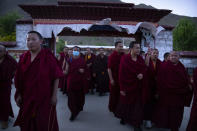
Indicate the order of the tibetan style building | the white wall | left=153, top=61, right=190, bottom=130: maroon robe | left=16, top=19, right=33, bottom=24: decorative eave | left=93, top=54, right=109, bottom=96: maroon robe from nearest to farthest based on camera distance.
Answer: left=153, top=61, right=190, bottom=130: maroon robe
left=93, top=54, right=109, bottom=96: maroon robe
the tibetan style building
left=16, top=19, right=33, bottom=24: decorative eave
the white wall

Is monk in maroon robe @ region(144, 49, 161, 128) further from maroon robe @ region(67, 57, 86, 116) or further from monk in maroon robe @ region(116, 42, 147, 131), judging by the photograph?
maroon robe @ region(67, 57, 86, 116)

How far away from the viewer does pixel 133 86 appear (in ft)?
11.2

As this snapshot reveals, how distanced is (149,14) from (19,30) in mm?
6801

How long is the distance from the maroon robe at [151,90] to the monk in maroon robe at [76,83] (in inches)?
61.7

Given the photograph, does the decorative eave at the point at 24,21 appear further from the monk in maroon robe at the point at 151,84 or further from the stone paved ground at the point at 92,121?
the monk in maroon robe at the point at 151,84

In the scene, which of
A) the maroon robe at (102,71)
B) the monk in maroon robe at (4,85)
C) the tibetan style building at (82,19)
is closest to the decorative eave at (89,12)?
the tibetan style building at (82,19)

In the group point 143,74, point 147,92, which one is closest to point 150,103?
point 147,92

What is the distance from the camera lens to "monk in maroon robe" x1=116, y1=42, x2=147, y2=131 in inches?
134

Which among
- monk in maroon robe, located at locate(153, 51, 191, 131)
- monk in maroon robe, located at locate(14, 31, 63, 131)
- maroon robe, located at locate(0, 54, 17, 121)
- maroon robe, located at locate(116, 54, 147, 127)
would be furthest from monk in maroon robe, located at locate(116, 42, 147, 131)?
maroon robe, located at locate(0, 54, 17, 121)

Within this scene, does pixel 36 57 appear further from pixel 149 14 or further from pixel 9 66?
pixel 149 14

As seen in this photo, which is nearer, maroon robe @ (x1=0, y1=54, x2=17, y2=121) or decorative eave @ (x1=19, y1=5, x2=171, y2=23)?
maroon robe @ (x1=0, y1=54, x2=17, y2=121)

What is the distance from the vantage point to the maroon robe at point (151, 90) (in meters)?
3.61

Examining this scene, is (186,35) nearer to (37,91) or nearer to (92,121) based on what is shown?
(92,121)

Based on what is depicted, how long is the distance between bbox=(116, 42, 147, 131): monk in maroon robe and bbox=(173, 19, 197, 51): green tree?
35039 mm
